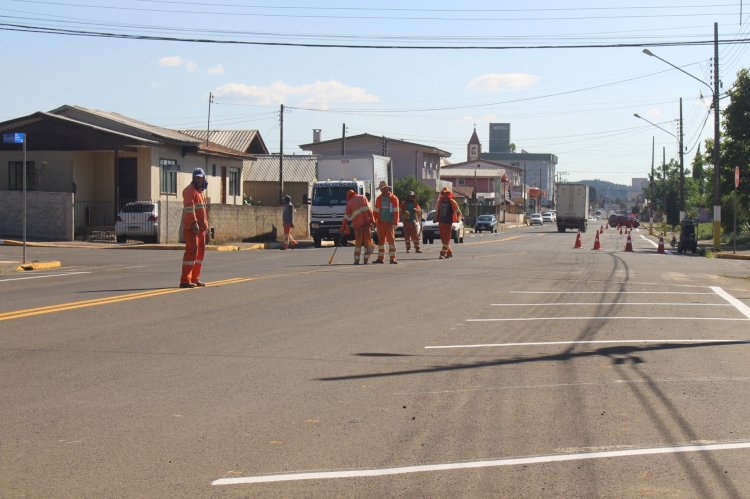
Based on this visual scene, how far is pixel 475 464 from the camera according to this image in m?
5.93

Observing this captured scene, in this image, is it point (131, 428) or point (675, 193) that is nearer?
point (131, 428)

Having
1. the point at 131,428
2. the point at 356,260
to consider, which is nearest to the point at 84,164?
the point at 356,260

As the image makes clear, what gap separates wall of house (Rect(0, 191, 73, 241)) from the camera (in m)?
34.8

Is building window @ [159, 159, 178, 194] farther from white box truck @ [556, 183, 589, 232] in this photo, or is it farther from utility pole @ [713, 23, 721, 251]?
white box truck @ [556, 183, 589, 232]

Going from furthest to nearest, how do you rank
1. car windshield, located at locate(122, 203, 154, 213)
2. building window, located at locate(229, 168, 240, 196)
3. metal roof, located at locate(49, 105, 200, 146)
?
building window, located at locate(229, 168, 240, 196)
metal roof, located at locate(49, 105, 200, 146)
car windshield, located at locate(122, 203, 154, 213)

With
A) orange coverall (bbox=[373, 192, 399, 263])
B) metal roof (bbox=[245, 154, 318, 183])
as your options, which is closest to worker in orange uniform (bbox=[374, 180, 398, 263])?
orange coverall (bbox=[373, 192, 399, 263])

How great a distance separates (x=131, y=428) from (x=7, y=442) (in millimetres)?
807

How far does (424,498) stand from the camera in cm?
527

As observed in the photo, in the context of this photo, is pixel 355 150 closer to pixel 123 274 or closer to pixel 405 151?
pixel 405 151

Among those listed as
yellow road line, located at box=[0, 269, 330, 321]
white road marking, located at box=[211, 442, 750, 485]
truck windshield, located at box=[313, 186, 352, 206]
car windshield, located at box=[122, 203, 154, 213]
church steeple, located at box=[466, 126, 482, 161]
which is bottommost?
white road marking, located at box=[211, 442, 750, 485]

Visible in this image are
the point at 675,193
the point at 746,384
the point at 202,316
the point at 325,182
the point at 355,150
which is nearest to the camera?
the point at 746,384

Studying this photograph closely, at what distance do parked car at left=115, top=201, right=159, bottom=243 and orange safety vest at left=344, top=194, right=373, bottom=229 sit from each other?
14.2m

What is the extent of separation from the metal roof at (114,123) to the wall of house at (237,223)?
434 centimetres

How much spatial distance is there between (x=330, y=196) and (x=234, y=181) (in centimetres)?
1420
